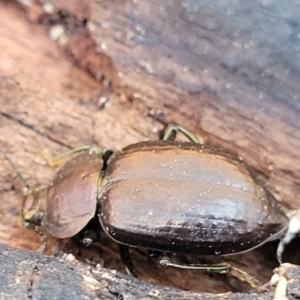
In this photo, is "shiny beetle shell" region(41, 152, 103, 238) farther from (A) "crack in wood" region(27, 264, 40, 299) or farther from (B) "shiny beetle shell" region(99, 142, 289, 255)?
(A) "crack in wood" region(27, 264, 40, 299)

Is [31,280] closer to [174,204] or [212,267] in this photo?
[174,204]

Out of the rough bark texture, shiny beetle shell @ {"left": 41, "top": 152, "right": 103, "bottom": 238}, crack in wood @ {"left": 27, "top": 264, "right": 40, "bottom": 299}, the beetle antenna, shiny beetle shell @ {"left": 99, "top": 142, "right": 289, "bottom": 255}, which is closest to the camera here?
crack in wood @ {"left": 27, "top": 264, "right": 40, "bottom": 299}

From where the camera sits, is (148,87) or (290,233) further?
(148,87)

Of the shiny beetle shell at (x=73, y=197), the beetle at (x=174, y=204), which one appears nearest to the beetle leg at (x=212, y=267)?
the beetle at (x=174, y=204)

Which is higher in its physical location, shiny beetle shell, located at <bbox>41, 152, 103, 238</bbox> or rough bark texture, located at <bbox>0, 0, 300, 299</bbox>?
rough bark texture, located at <bbox>0, 0, 300, 299</bbox>

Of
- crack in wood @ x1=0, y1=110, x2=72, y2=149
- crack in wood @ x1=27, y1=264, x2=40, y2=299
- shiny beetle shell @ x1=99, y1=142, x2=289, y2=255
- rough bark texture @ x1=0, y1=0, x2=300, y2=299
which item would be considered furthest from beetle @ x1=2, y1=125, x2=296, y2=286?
crack in wood @ x1=27, y1=264, x2=40, y2=299

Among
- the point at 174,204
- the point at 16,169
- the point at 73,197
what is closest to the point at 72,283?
the point at 174,204

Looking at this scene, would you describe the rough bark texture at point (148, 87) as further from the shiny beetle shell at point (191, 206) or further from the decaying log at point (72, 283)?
the decaying log at point (72, 283)

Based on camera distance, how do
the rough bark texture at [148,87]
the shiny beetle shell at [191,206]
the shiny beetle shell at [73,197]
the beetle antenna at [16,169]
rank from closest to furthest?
the shiny beetle shell at [191,206] → the rough bark texture at [148,87] → the shiny beetle shell at [73,197] → the beetle antenna at [16,169]
